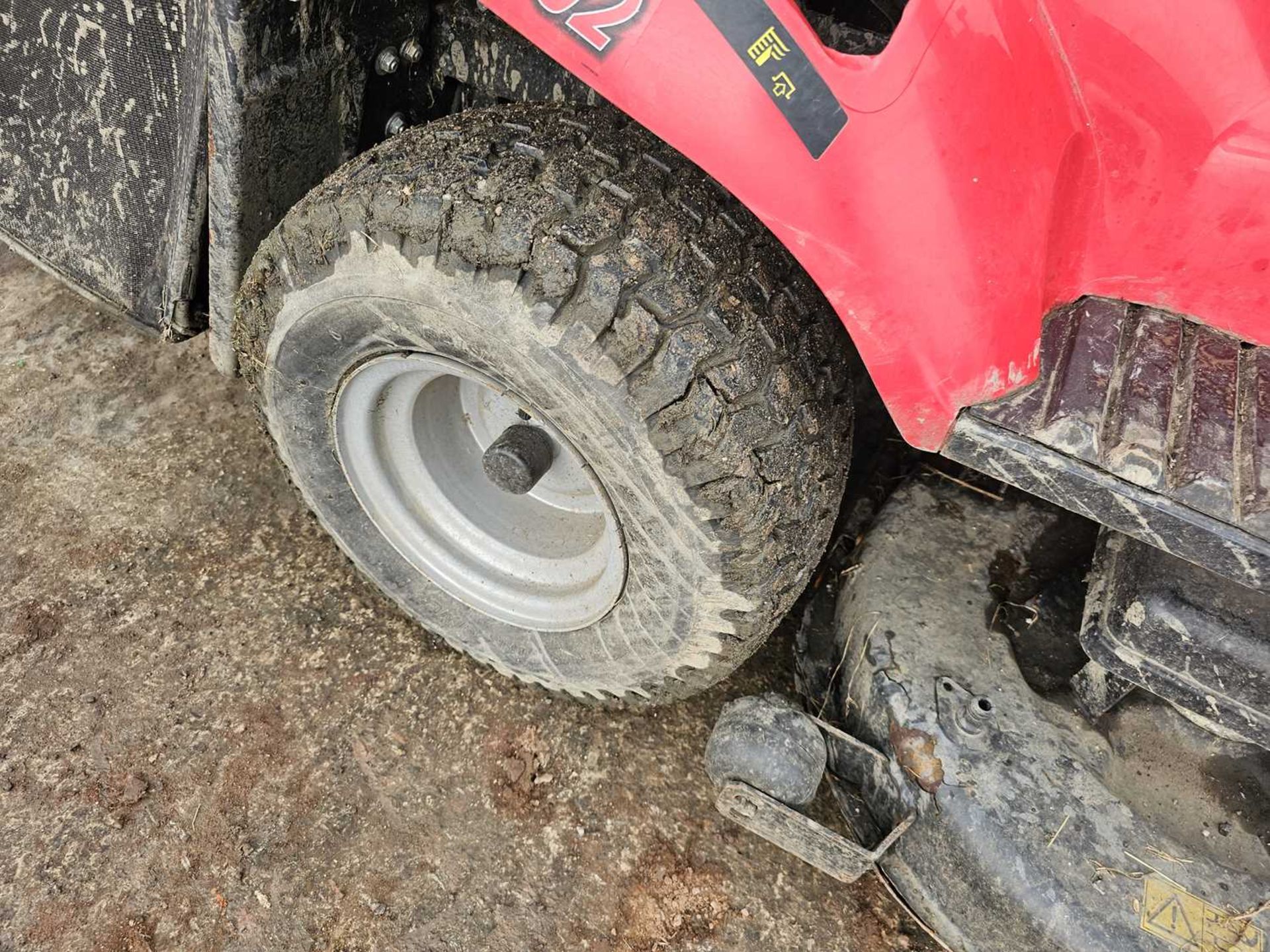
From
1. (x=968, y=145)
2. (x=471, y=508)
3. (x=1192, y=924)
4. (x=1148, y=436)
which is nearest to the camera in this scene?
(x=968, y=145)

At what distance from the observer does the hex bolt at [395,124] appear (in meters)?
1.69

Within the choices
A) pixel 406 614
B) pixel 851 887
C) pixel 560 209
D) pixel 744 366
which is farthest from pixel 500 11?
pixel 851 887

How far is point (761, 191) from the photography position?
1.01 m

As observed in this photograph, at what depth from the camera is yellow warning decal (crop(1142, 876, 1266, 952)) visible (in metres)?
1.40

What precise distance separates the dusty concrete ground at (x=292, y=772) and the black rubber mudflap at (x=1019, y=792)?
0.82 feet

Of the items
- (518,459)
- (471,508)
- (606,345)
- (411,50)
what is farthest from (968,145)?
(471,508)

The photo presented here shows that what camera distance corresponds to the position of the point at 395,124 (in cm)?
170

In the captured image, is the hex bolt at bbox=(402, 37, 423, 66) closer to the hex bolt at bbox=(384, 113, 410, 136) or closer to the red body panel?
the hex bolt at bbox=(384, 113, 410, 136)

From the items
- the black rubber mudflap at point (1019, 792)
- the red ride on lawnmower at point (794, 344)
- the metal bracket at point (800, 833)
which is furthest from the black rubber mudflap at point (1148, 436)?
the metal bracket at point (800, 833)

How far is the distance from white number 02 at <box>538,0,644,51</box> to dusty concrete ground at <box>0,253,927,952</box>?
136cm

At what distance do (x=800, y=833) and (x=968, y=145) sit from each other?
1.15 m

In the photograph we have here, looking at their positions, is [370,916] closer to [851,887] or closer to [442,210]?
[851,887]

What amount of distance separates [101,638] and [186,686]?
0.75ft

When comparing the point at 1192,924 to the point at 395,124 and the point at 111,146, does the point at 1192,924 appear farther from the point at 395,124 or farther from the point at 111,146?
the point at 111,146
